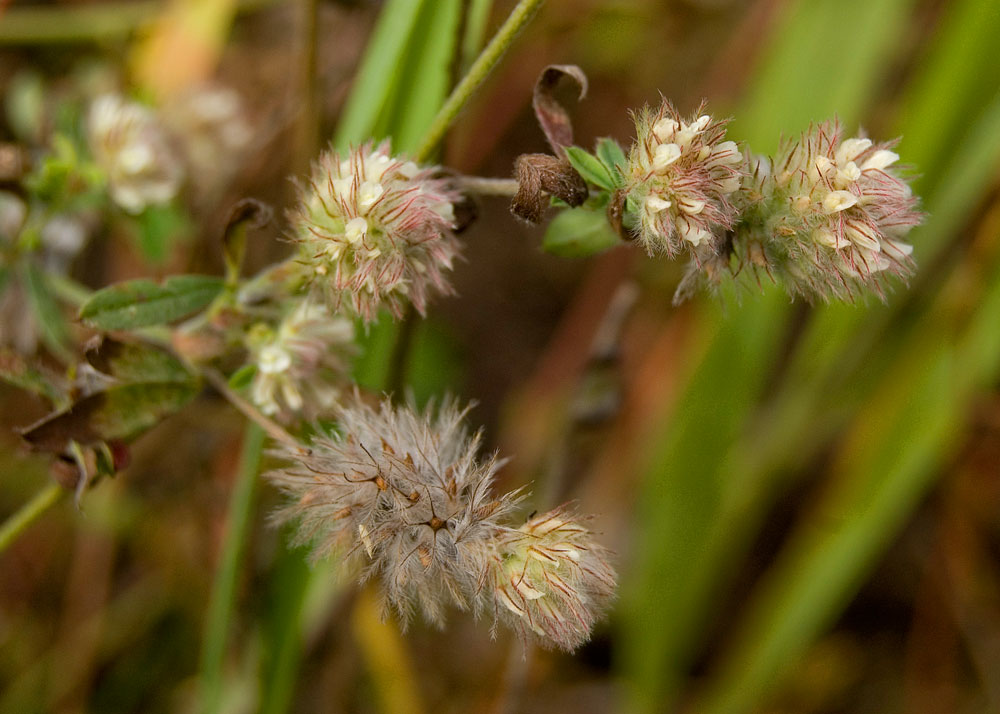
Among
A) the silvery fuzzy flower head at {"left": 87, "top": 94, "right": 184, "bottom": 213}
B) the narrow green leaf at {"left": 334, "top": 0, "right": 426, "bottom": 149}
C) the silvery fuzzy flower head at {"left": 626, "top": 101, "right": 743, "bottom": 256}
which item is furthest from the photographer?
the silvery fuzzy flower head at {"left": 87, "top": 94, "right": 184, "bottom": 213}

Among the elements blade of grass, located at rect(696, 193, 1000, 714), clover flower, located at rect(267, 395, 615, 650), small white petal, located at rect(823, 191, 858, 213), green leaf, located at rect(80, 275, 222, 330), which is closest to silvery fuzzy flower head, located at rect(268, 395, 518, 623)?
clover flower, located at rect(267, 395, 615, 650)

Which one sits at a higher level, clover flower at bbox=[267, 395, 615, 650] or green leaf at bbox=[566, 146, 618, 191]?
green leaf at bbox=[566, 146, 618, 191]

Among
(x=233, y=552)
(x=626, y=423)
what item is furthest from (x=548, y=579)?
(x=626, y=423)

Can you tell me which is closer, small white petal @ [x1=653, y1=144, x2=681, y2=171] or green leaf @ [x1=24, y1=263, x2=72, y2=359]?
small white petal @ [x1=653, y1=144, x2=681, y2=171]

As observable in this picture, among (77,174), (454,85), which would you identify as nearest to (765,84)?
(454,85)

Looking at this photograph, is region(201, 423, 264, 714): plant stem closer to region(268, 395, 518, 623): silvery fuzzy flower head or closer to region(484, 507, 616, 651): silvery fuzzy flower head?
region(268, 395, 518, 623): silvery fuzzy flower head

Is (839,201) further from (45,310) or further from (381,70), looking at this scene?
(45,310)

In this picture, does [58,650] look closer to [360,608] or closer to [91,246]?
[360,608]
